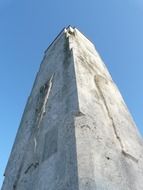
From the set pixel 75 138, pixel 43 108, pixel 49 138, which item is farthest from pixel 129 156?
pixel 43 108

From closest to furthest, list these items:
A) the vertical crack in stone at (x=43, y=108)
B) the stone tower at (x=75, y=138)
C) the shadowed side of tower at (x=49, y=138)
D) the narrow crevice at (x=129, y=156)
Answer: the stone tower at (x=75, y=138) < the shadowed side of tower at (x=49, y=138) < the narrow crevice at (x=129, y=156) < the vertical crack in stone at (x=43, y=108)

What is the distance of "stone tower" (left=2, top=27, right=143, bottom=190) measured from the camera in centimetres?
245

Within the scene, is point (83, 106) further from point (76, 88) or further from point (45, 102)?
point (45, 102)

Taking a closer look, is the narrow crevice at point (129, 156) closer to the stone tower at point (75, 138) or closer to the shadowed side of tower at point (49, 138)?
the stone tower at point (75, 138)

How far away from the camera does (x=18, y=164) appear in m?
3.67

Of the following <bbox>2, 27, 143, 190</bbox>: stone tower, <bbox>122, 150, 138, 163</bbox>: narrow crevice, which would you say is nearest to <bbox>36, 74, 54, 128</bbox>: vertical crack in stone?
<bbox>2, 27, 143, 190</bbox>: stone tower

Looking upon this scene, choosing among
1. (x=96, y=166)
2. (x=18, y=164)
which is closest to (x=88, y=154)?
(x=96, y=166)

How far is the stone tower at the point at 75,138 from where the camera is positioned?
8.05ft

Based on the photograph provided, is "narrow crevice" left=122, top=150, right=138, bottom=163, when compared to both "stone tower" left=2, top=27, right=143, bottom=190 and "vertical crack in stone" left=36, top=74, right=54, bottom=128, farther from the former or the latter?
"vertical crack in stone" left=36, top=74, right=54, bottom=128

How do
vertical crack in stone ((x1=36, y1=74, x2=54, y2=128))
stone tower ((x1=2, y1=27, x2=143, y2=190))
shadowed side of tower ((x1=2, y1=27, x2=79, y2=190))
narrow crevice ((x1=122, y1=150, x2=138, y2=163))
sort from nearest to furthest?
1. stone tower ((x1=2, y1=27, x2=143, y2=190))
2. shadowed side of tower ((x1=2, y1=27, x2=79, y2=190))
3. narrow crevice ((x1=122, y1=150, x2=138, y2=163))
4. vertical crack in stone ((x1=36, y1=74, x2=54, y2=128))

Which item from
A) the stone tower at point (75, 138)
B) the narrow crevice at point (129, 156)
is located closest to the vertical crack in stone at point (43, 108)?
the stone tower at point (75, 138)

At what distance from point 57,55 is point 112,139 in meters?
2.77

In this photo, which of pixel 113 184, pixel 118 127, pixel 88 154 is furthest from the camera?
pixel 118 127

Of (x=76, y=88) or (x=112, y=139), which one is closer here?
(x=112, y=139)
